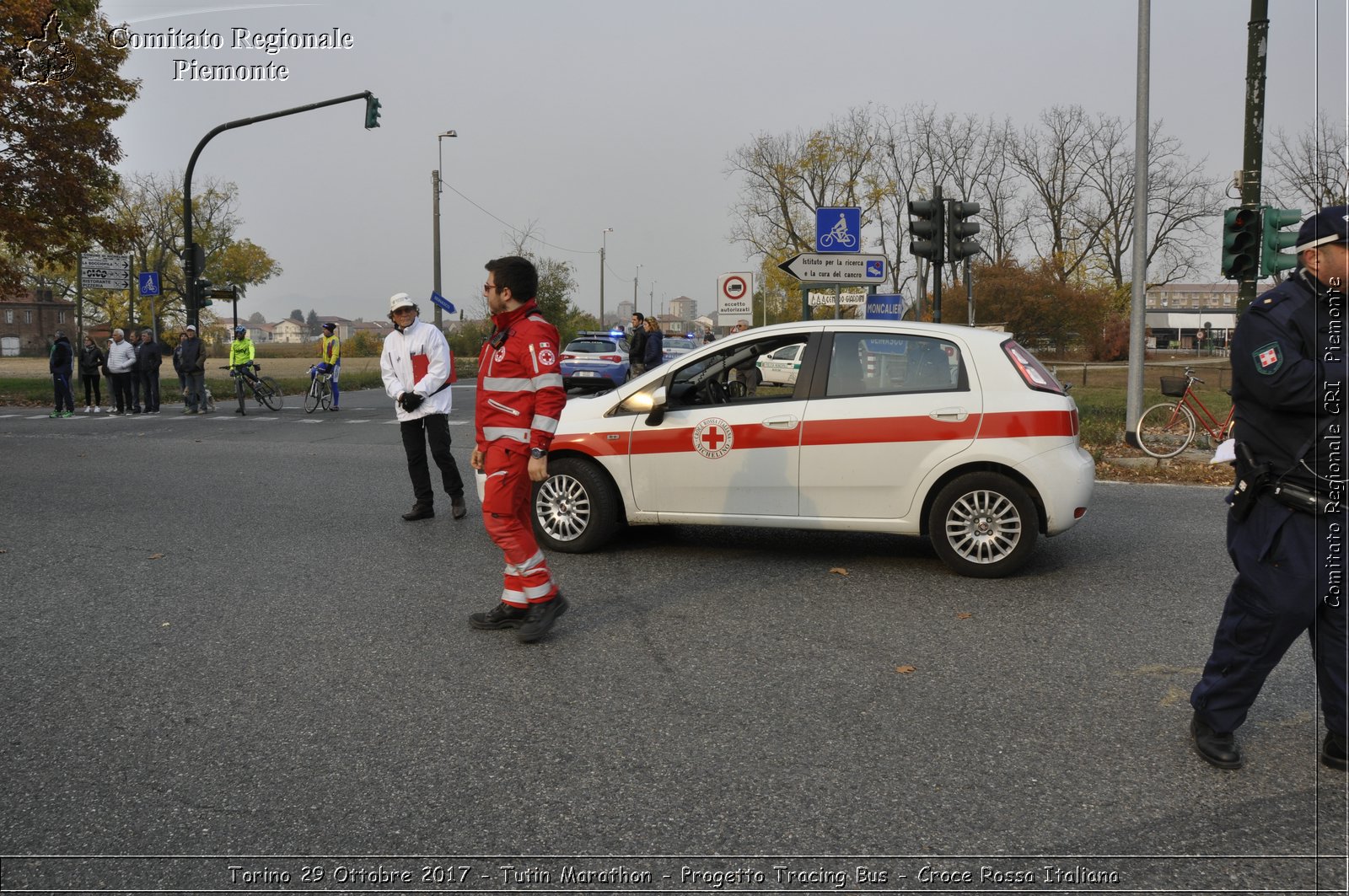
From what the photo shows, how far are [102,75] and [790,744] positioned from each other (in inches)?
914

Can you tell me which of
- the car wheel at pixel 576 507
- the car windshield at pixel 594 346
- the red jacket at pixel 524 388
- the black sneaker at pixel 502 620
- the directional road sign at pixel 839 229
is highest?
the directional road sign at pixel 839 229

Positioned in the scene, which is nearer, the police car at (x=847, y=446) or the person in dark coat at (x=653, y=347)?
the police car at (x=847, y=446)

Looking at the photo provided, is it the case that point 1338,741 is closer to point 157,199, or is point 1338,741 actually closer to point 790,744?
point 790,744

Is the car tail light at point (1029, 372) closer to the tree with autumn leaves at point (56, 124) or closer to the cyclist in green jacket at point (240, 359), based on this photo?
the cyclist in green jacket at point (240, 359)

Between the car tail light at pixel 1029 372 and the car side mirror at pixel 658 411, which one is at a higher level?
the car tail light at pixel 1029 372

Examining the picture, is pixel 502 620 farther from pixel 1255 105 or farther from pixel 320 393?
pixel 320 393

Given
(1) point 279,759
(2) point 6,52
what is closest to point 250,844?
(1) point 279,759

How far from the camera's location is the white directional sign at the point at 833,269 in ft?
51.2

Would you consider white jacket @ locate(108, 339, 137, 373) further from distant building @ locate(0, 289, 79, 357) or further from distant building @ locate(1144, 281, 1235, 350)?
distant building @ locate(0, 289, 79, 357)

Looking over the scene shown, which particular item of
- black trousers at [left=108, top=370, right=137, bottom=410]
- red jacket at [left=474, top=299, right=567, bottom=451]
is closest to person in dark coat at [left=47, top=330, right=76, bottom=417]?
black trousers at [left=108, top=370, right=137, bottom=410]

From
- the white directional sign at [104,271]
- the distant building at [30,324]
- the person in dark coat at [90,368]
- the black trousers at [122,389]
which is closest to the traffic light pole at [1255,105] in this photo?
the black trousers at [122,389]

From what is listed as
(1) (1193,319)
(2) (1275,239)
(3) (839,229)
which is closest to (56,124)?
(3) (839,229)

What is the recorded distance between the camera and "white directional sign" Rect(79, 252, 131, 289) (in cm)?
2516

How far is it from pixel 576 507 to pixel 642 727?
328cm
